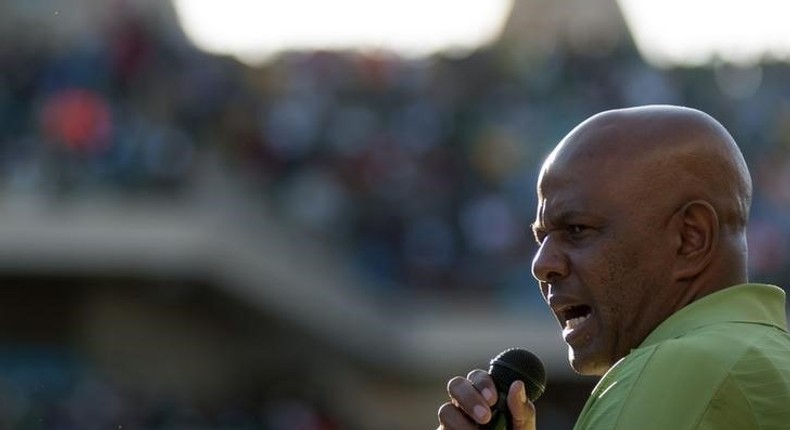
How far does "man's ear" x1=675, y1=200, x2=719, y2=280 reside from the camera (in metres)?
2.54

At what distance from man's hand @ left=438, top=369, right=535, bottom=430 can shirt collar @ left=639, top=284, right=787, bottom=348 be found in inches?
8.9

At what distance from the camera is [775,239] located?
14.7 m

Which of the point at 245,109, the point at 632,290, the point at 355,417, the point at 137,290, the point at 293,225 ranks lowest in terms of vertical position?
the point at 355,417

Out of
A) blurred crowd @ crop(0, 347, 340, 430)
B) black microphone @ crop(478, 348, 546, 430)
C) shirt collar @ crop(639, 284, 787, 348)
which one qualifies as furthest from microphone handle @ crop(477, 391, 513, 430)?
blurred crowd @ crop(0, 347, 340, 430)

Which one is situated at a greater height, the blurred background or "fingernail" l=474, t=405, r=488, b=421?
"fingernail" l=474, t=405, r=488, b=421

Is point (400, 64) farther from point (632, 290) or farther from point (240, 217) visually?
point (632, 290)

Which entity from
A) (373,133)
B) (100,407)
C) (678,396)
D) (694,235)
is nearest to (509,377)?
(694,235)

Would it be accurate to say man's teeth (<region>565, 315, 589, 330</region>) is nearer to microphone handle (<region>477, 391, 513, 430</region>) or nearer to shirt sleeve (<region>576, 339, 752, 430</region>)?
microphone handle (<region>477, 391, 513, 430</region>)

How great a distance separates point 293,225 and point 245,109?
1.19 metres

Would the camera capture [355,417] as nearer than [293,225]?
No

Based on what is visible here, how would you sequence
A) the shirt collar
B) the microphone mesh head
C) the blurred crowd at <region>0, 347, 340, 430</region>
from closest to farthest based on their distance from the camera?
the shirt collar < the microphone mesh head < the blurred crowd at <region>0, 347, 340, 430</region>

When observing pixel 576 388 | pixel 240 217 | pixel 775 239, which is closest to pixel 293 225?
pixel 240 217

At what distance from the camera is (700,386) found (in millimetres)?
2240

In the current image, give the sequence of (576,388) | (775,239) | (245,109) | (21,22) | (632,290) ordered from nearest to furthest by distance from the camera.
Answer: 1. (632,290)
2. (775,239)
3. (245,109)
4. (576,388)
5. (21,22)
